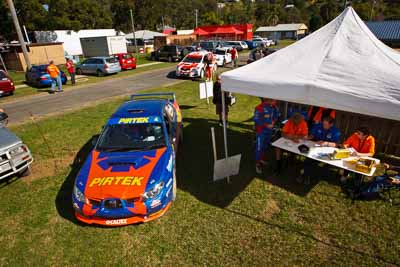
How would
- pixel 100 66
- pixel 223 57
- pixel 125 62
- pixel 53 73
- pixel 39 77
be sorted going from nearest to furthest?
pixel 53 73, pixel 39 77, pixel 100 66, pixel 223 57, pixel 125 62

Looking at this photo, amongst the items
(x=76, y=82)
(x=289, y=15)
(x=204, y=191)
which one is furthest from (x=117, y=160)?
(x=289, y=15)

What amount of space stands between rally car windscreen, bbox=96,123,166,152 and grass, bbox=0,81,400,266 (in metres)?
1.19

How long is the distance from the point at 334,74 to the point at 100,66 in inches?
774

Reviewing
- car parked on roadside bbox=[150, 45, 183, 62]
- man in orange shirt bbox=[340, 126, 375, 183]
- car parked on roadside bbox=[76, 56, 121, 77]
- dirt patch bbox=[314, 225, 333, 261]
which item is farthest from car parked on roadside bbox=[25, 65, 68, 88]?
dirt patch bbox=[314, 225, 333, 261]

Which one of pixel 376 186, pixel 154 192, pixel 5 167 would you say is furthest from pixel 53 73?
pixel 376 186

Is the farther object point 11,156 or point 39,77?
point 39,77

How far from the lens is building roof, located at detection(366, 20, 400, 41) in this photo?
21.7 m

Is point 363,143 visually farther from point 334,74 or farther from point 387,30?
point 387,30

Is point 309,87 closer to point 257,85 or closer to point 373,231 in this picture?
point 257,85

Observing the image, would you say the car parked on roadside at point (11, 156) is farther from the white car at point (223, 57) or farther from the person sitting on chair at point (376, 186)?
the white car at point (223, 57)

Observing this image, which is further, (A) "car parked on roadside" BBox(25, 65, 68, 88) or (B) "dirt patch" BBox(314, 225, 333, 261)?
(A) "car parked on roadside" BBox(25, 65, 68, 88)

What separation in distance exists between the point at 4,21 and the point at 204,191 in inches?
1631

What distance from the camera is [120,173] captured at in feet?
14.5

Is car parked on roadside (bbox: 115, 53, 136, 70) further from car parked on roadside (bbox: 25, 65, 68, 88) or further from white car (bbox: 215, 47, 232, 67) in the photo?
white car (bbox: 215, 47, 232, 67)
